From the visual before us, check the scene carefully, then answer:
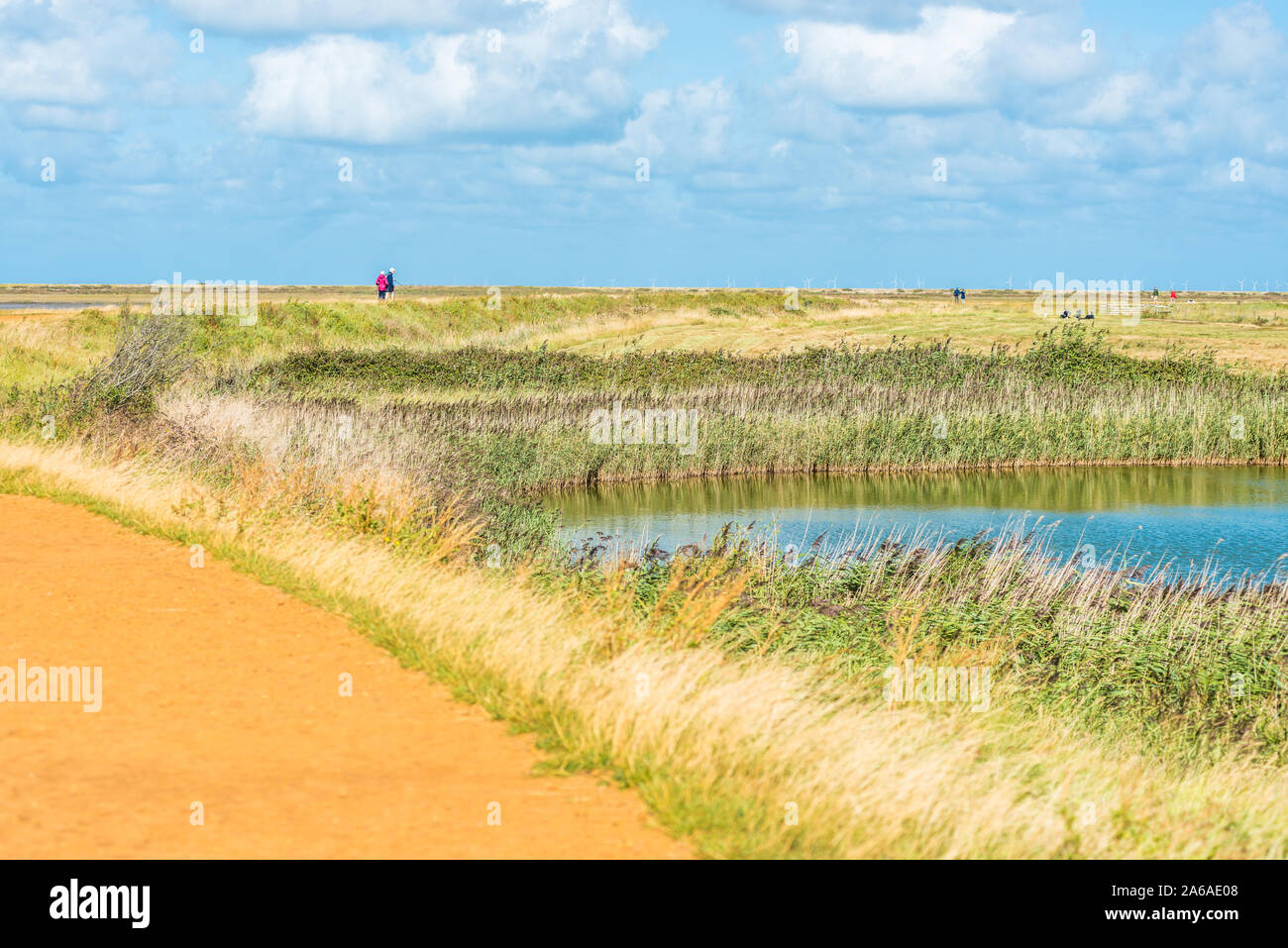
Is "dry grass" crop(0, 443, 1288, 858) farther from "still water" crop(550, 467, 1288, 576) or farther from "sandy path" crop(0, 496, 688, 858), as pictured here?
"still water" crop(550, 467, 1288, 576)

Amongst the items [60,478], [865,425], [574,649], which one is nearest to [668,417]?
[865,425]

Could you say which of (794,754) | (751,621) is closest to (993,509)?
(751,621)

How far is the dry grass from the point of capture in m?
5.98

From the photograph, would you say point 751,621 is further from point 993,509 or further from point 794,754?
point 993,509

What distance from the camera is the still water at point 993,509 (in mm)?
19406

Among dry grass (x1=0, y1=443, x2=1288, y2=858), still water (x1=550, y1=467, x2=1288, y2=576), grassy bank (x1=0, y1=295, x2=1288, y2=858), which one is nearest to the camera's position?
dry grass (x1=0, y1=443, x2=1288, y2=858)

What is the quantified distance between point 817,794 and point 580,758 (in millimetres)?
1426

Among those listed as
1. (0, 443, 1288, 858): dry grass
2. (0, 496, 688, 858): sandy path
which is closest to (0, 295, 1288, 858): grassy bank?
(0, 443, 1288, 858): dry grass

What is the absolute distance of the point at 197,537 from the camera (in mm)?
13180

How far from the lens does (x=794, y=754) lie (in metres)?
6.76

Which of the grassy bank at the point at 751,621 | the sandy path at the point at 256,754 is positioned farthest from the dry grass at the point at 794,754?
the sandy path at the point at 256,754

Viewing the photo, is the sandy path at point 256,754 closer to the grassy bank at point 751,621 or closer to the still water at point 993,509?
the grassy bank at point 751,621

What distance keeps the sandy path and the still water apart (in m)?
8.34
